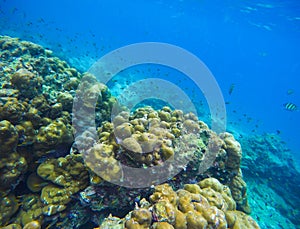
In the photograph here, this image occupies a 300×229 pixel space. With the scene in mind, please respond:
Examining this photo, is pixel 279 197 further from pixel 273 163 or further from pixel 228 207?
pixel 228 207

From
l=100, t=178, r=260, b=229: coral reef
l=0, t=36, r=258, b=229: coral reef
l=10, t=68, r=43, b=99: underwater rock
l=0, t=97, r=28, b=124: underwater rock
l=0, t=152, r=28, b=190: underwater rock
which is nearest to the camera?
l=100, t=178, r=260, b=229: coral reef

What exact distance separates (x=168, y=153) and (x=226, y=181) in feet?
7.38

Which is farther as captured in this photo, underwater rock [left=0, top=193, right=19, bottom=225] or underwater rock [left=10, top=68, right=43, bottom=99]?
underwater rock [left=10, top=68, right=43, bottom=99]

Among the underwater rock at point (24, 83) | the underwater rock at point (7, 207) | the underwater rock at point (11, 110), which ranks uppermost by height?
the underwater rock at point (24, 83)

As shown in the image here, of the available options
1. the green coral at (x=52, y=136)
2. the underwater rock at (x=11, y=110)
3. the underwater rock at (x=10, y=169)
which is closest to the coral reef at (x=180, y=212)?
the underwater rock at (x=10, y=169)

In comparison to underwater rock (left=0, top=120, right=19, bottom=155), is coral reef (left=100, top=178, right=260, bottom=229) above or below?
above

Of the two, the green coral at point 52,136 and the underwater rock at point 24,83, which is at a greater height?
the underwater rock at point 24,83

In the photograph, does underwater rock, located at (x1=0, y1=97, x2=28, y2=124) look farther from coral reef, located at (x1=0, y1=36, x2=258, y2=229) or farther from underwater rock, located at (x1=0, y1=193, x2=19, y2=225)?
underwater rock, located at (x1=0, y1=193, x2=19, y2=225)

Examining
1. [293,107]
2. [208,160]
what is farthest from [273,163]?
[208,160]

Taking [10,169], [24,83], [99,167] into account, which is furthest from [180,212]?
[24,83]

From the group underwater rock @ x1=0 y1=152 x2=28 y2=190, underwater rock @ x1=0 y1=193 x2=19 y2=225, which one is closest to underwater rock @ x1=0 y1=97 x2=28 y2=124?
underwater rock @ x1=0 y1=152 x2=28 y2=190

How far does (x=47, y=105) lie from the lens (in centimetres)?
475

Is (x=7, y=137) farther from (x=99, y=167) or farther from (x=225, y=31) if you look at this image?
(x=225, y=31)

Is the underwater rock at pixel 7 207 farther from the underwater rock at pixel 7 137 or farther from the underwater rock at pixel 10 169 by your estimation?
the underwater rock at pixel 7 137
